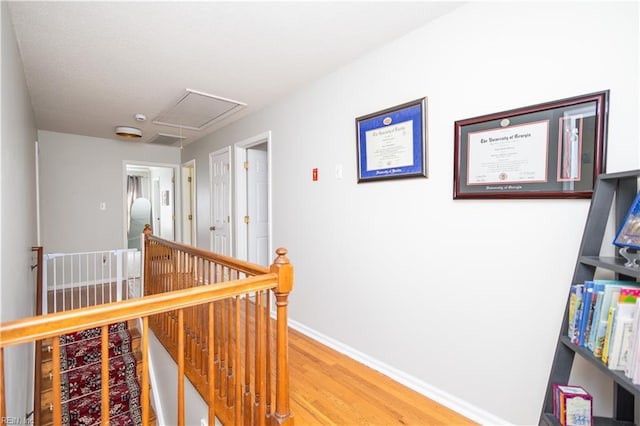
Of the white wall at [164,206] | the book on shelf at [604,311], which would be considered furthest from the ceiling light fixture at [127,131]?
the book on shelf at [604,311]

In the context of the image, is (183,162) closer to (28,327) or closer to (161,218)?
(161,218)

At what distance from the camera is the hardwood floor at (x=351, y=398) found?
1681mm

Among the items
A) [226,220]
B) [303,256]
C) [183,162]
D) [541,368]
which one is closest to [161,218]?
[183,162]

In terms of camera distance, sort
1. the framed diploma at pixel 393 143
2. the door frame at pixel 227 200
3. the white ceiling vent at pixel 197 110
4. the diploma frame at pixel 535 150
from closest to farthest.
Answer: the diploma frame at pixel 535 150
the framed diploma at pixel 393 143
the white ceiling vent at pixel 197 110
the door frame at pixel 227 200

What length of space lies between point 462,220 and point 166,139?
4.77 metres

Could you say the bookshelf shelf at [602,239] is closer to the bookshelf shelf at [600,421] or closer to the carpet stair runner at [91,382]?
the bookshelf shelf at [600,421]

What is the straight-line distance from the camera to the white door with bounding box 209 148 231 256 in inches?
157

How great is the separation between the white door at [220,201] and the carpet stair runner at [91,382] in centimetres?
153

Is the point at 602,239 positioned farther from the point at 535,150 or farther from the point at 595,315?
the point at 535,150

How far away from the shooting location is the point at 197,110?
339 centimetres

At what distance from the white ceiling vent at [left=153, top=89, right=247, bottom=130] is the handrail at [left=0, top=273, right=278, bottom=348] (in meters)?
2.34

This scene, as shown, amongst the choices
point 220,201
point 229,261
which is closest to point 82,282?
point 220,201

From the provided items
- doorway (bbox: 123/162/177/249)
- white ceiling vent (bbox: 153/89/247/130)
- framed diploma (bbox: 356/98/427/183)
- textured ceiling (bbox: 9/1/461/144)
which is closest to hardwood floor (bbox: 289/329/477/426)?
framed diploma (bbox: 356/98/427/183)

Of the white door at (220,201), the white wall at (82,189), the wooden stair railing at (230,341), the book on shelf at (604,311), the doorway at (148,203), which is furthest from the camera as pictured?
the doorway at (148,203)
